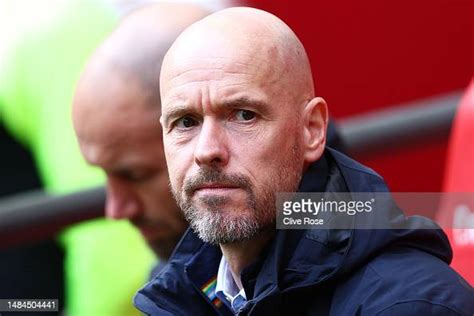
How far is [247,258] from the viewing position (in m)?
2.17

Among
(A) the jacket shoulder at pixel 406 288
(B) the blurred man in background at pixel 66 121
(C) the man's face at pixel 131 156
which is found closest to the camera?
(A) the jacket shoulder at pixel 406 288

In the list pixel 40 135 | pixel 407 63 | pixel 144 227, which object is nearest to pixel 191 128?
pixel 144 227

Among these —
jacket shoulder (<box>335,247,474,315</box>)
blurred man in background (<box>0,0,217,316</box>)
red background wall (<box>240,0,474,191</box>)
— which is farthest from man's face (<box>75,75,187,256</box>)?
jacket shoulder (<box>335,247,474,315</box>)

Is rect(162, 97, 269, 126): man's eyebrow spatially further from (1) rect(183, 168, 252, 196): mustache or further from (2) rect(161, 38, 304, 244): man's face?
(1) rect(183, 168, 252, 196): mustache

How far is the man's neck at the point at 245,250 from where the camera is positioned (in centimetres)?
215

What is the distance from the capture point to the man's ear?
85.4 inches

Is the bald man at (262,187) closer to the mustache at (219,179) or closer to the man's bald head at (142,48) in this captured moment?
the mustache at (219,179)

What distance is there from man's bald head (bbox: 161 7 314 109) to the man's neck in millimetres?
256

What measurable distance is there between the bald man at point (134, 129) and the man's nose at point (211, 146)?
810 mm

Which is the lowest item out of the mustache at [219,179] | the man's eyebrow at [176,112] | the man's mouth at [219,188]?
the man's mouth at [219,188]

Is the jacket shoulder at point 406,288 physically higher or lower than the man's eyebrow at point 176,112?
lower

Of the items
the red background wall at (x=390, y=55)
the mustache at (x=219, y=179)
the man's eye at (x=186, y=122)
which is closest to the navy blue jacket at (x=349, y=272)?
the mustache at (x=219, y=179)

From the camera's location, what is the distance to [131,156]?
291 centimetres

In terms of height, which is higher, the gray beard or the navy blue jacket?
the gray beard
